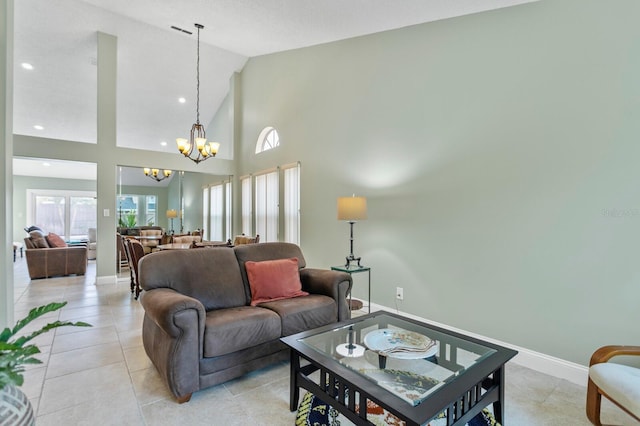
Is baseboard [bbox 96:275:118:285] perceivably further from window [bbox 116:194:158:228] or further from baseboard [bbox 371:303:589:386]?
baseboard [bbox 371:303:589:386]

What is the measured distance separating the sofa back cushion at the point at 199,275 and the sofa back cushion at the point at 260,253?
0.06 metres

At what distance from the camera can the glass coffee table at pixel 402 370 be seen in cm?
133

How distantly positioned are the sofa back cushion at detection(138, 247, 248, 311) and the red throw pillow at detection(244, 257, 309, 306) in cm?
12

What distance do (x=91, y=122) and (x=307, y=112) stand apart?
5610mm

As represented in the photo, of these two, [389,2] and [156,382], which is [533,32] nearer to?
[389,2]

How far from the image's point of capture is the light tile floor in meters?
1.85

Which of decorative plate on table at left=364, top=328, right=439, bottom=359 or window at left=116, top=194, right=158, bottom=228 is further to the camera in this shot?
window at left=116, top=194, right=158, bottom=228

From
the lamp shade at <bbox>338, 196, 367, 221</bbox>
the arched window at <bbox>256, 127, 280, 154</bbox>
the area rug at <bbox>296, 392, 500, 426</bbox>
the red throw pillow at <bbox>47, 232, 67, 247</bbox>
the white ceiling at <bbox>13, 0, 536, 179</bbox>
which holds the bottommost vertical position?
the area rug at <bbox>296, 392, 500, 426</bbox>

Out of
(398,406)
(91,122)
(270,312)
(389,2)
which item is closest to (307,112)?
(389,2)

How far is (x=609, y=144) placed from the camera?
2.11 meters

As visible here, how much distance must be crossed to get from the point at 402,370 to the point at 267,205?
4.54 meters

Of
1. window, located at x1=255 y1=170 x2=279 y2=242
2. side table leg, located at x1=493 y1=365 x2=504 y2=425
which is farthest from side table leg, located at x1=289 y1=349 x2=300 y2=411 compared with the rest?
window, located at x1=255 y1=170 x2=279 y2=242

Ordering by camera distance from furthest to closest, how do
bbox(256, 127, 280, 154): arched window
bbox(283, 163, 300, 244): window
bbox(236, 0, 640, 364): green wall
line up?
bbox(256, 127, 280, 154): arched window → bbox(283, 163, 300, 244): window → bbox(236, 0, 640, 364): green wall

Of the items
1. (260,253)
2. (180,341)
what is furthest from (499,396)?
(260,253)
